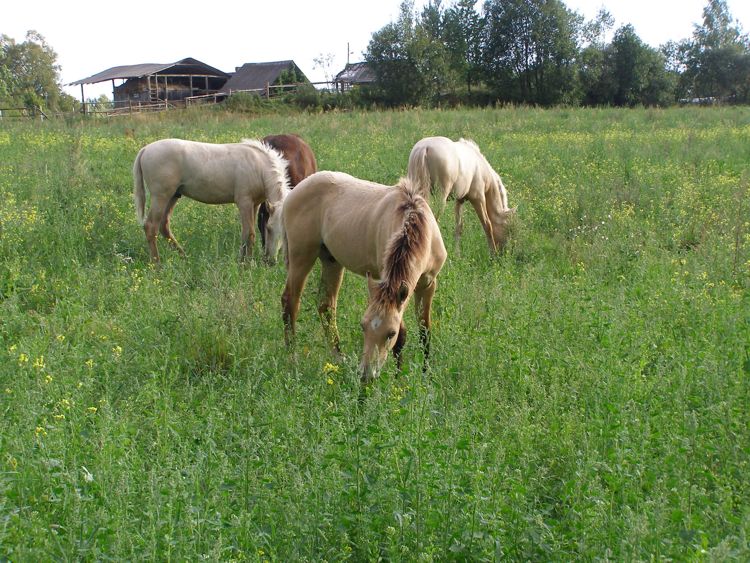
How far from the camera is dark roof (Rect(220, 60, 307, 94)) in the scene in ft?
163

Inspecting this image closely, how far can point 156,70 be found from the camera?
1913 inches

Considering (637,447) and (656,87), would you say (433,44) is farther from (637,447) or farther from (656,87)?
(637,447)

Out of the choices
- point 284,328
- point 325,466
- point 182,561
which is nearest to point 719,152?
point 284,328

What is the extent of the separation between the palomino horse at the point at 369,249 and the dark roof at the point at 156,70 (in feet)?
154

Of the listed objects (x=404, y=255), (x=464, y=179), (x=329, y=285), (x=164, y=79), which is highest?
(x=164, y=79)

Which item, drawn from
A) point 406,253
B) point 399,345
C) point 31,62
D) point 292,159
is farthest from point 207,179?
point 31,62

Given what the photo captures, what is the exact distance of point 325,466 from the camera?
2963 millimetres

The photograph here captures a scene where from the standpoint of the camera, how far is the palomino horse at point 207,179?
26.4ft

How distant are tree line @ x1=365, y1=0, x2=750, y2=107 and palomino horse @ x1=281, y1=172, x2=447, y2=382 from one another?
120 feet

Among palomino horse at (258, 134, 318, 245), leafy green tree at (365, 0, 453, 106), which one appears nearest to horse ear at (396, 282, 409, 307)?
palomino horse at (258, 134, 318, 245)

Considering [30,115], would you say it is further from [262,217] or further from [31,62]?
[31,62]

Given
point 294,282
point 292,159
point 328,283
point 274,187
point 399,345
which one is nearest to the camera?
point 399,345

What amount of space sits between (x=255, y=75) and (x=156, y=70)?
7.36 m

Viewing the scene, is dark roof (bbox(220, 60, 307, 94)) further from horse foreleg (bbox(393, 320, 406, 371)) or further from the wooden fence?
horse foreleg (bbox(393, 320, 406, 371))
